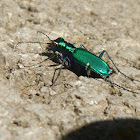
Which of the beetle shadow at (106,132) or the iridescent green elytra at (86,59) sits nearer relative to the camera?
the beetle shadow at (106,132)

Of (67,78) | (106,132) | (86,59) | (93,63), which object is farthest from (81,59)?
(106,132)

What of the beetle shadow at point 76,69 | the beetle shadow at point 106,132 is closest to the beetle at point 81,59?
the beetle shadow at point 76,69

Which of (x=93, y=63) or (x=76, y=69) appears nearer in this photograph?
(x=93, y=63)

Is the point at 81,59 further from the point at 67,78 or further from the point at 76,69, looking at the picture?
the point at 67,78

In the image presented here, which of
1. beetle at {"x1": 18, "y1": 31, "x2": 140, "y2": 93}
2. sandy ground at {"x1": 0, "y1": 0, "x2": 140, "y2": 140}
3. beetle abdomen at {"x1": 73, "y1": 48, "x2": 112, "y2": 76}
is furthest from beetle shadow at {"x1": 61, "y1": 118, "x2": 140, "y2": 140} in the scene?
beetle abdomen at {"x1": 73, "y1": 48, "x2": 112, "y2": 76}

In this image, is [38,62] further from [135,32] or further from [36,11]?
[135,32]

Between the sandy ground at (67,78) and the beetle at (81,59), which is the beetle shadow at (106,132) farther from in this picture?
the beetle at (81,59)

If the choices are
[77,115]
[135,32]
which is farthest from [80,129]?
[135,32]
